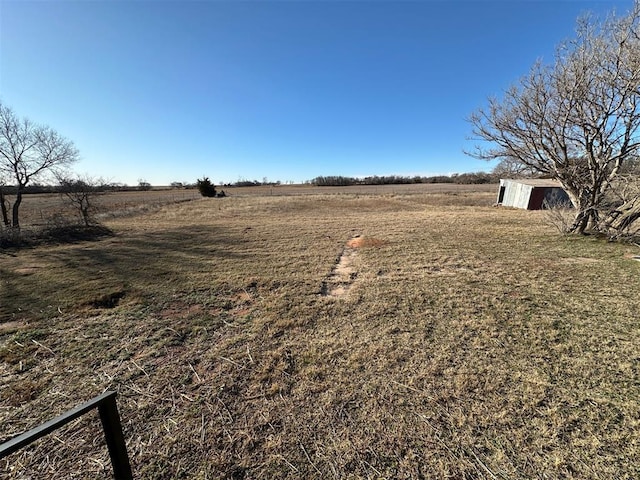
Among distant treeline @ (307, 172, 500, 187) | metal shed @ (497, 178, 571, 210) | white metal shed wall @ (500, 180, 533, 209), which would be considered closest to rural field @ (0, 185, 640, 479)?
metal shed @ (497, 178, 571, 210)

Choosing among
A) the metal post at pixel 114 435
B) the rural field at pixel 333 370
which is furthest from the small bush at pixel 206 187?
the metal post at pixel 114 435

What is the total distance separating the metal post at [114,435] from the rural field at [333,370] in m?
0.46

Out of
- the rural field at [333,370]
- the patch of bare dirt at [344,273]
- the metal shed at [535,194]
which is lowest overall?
the patch of bare dirt at [344,273]

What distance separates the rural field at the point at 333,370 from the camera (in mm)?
1864

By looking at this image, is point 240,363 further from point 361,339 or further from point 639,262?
point 639,262

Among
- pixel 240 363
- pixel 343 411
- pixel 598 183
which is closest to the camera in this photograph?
pixel 343 411

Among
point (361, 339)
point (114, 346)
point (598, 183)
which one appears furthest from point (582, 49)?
point (114, 346)

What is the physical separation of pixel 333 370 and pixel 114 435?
186 cm

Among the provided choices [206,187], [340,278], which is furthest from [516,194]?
[206,187]

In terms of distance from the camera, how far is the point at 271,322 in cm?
375

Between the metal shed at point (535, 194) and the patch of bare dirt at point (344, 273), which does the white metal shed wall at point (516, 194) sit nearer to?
the metal shed at point (535, 194)

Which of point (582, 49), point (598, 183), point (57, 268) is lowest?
point (57, 268)

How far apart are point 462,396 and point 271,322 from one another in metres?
2.42

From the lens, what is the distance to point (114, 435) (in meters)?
1.36
